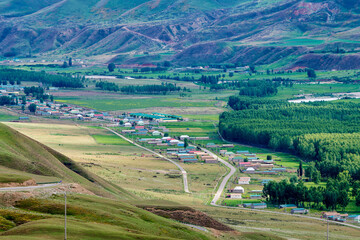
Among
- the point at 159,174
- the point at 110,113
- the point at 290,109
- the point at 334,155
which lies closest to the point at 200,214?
the point at 159,174

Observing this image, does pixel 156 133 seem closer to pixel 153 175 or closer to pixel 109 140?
pixel 109 140

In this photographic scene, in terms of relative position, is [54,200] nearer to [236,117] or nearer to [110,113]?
[236,117]

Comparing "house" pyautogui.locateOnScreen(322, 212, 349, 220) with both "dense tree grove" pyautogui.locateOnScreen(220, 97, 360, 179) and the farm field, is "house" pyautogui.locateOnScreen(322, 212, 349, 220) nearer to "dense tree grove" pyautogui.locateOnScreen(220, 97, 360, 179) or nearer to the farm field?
the farm field

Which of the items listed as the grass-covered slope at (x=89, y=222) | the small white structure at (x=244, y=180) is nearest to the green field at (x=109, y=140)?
the small white structure at (x=244, y=180)

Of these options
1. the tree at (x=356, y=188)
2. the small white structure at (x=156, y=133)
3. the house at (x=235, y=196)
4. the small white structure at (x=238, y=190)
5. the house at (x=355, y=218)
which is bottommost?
the house at (x=355, y=218)

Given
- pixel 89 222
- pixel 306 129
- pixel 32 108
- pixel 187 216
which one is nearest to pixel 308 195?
pixel 187 216

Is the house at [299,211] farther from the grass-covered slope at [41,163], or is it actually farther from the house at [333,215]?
the grass-covered slope at [41,163]
